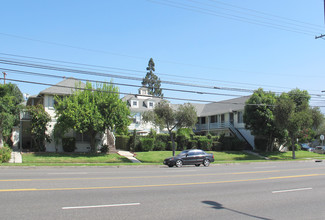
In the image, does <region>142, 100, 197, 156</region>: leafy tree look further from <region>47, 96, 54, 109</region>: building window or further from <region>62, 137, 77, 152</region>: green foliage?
<region>47, 96, 54, 109</region>: building window

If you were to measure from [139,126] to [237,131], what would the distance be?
15545mm

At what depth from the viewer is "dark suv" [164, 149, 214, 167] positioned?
25.0m

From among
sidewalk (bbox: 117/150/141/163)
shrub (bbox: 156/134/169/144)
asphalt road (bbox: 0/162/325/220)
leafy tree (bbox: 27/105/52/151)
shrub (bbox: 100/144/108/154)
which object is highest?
leafy tree (bbox: 27/105/52/151)

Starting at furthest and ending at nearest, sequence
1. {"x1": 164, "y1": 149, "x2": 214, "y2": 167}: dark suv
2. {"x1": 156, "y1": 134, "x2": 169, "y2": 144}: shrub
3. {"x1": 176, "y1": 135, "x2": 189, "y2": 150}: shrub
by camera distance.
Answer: {"x1": 176, "y1": 135, "x2": 189, "y2": 150}: shrub
{"x1": 156, "y1": 134, "x2": 169, "y2": 144}: shrub
{"x1": 164, "y1": 149, "x2": 214, "y2": 167}: dark suv

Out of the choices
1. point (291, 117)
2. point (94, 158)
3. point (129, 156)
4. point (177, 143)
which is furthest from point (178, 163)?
point (291, 117)

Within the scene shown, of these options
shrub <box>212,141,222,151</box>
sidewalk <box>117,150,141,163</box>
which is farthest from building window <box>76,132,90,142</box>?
shrub <box>212,141,222,151</box>

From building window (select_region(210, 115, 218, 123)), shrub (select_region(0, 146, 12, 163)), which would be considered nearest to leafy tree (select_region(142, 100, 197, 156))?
shrub (select_region(0, 146, 12, 163))

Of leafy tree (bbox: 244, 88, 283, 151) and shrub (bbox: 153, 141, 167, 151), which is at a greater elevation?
leafy tree (bbox: 244, 88, 283, 151)

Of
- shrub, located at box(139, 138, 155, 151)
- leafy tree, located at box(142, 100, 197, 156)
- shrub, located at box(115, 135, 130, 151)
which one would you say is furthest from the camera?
shrub, located at box(115, 135, 130, 151)

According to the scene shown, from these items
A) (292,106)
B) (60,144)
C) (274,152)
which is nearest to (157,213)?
(60,144)

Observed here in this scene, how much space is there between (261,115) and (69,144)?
24.6 metres

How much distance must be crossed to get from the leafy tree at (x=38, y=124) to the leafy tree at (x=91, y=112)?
1.32 metres

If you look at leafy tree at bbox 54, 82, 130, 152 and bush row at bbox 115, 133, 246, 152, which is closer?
leafy tree at bbox 54, 82, 130, 152

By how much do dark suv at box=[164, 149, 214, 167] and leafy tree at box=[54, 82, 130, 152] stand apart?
8432 mm
